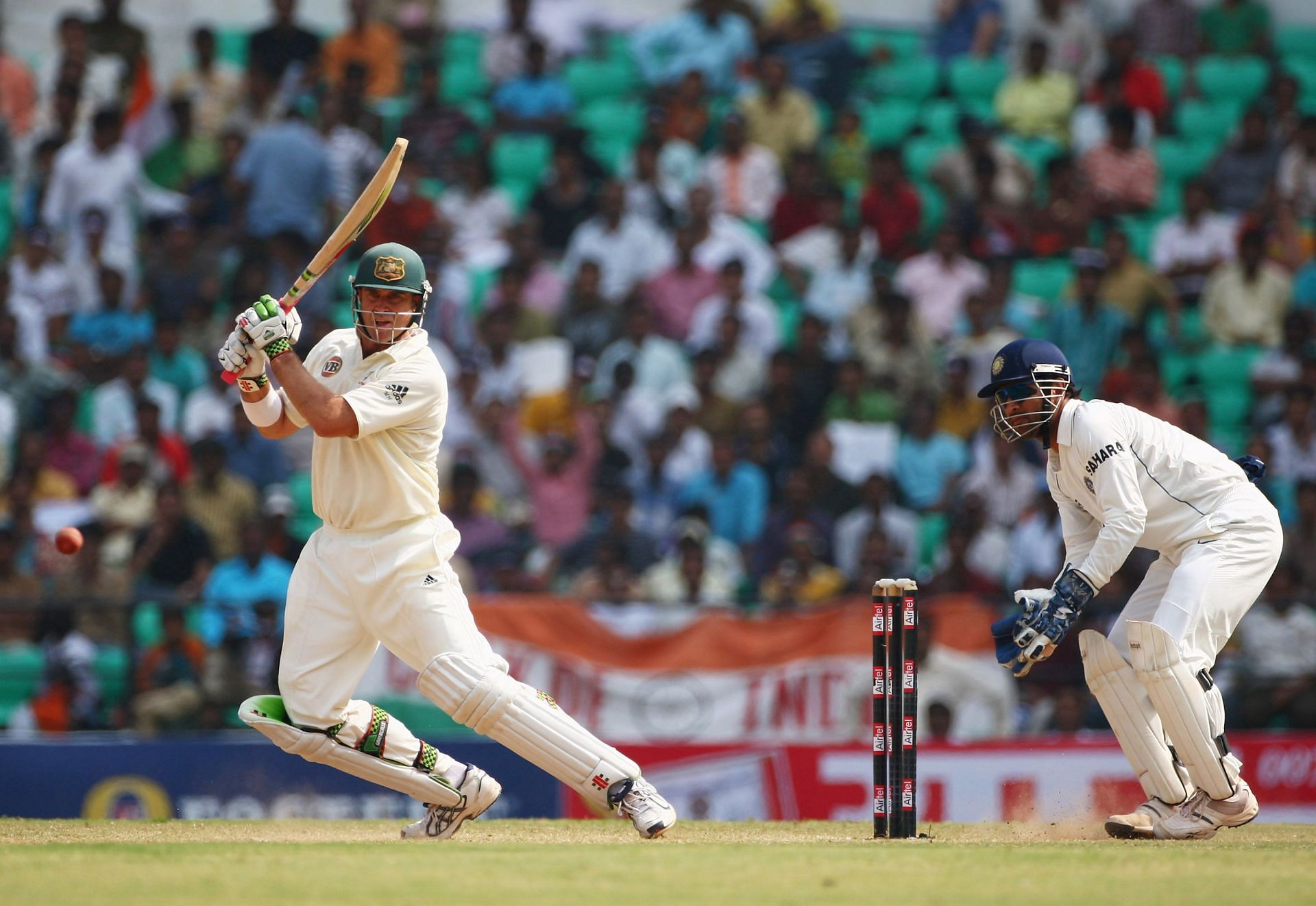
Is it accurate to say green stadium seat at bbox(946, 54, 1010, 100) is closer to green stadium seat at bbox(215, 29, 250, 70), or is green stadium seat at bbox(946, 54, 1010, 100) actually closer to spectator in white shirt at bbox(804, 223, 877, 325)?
spectator in white shirt at bbox(804, 223, 877, 325)

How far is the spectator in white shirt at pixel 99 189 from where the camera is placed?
542 inches

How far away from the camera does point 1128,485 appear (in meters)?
6.72

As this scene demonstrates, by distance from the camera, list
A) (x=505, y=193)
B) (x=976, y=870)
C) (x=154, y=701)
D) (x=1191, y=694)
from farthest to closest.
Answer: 1. (x=505, y=193)
2. (x=154, y=701)
3. (x=1191, y=694)
4. (x=976, y=870)

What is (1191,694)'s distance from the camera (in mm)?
6648

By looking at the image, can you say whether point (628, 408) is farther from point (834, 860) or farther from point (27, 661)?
point (834, 860)

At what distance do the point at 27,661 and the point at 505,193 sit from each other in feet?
18.5

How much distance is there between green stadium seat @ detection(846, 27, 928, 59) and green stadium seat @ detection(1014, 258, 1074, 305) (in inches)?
114

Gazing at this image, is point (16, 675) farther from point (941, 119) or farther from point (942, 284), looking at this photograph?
point (941, 119)

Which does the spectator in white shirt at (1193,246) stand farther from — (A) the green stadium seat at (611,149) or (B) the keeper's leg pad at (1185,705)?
(B) the keeper's leg pad at (1185,705)

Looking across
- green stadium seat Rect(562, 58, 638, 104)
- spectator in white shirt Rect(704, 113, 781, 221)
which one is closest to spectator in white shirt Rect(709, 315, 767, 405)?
spectator in white shirt Rect(704, 113, 781, 221)

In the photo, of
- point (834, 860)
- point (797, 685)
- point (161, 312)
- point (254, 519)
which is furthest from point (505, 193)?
point (834, 860)

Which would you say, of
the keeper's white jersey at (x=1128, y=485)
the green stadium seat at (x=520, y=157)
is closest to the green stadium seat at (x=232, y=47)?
the green stadium seat at (x=520, y=157)

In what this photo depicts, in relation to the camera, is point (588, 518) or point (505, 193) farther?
point (505, 193)

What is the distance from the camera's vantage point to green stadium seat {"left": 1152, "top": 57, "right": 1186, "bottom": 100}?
617 inches
